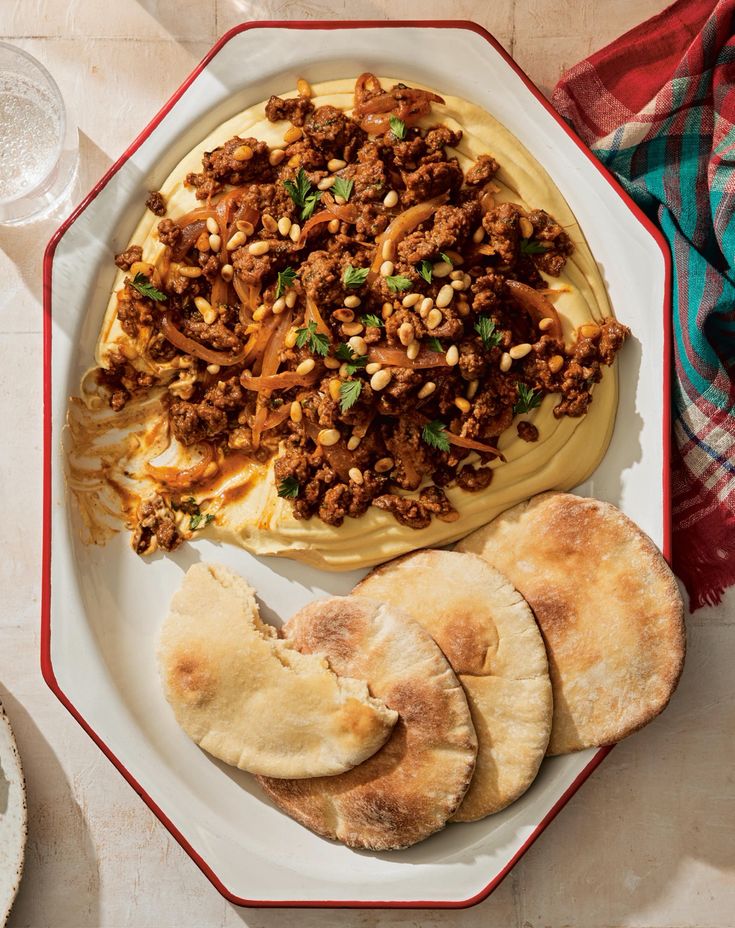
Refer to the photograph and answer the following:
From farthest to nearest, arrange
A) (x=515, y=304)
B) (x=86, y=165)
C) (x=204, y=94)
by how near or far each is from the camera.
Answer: (x=86, y=165) < (x=204, y=94) < (x=515, y=304)

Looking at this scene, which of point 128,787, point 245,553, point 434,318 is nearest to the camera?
point 434,318

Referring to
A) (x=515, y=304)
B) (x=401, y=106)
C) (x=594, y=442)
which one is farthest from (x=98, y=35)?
(x=594, y=442)

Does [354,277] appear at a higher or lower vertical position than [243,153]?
lower

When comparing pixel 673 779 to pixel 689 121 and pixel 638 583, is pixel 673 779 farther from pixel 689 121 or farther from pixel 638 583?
pixel 689 121

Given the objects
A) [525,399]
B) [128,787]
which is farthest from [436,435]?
[128,787]

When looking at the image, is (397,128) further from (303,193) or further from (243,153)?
(243,153)

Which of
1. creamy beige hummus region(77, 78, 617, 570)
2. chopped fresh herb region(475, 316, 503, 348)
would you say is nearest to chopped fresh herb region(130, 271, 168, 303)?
creamy beige hummus region(77, 78, 617, 570)
